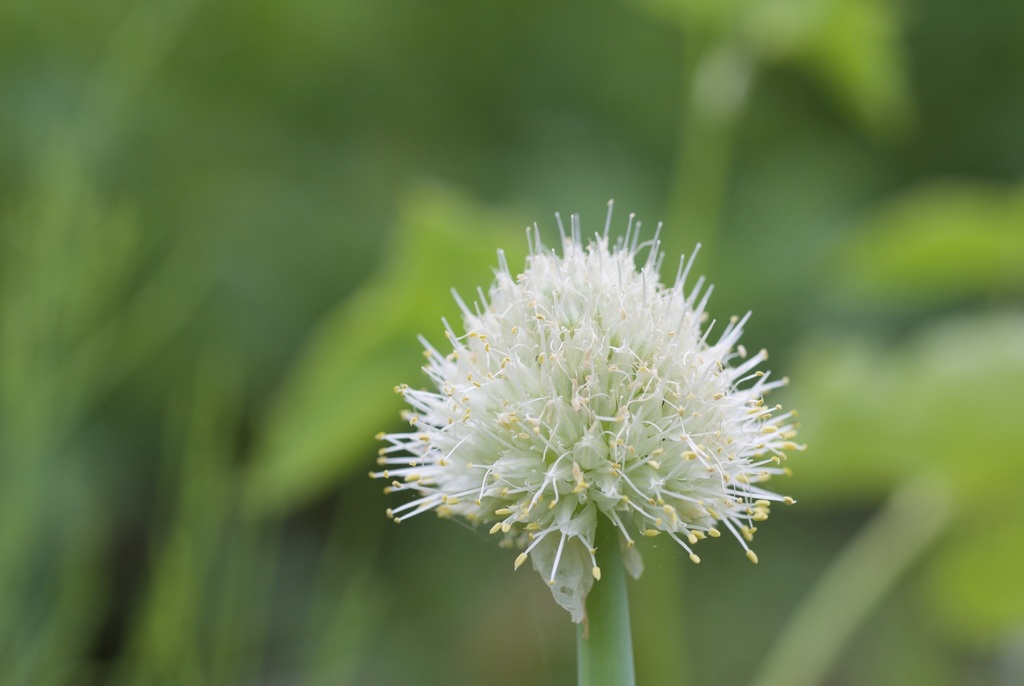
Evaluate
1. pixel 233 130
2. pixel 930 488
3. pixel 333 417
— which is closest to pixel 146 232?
pixel 233 130

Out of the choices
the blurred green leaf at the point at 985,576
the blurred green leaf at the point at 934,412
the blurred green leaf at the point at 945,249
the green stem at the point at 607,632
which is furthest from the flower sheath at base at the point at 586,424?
the blurred green leaf at the point at 985,576

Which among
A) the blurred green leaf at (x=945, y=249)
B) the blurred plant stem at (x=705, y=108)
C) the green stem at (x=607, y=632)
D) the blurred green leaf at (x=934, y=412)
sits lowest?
the green stem at (x=607, y=632)

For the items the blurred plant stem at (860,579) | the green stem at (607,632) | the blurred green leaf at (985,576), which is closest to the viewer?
the green stem at (607,632)

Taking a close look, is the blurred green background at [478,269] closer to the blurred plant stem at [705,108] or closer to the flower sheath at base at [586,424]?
the blurred plant stem at [705,108]

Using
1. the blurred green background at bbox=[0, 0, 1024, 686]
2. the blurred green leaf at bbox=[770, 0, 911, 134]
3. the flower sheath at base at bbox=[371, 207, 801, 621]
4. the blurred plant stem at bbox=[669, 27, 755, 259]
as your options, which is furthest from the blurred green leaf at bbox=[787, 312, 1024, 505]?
the flower sheath at base at bbox=[371, 207, 801, 621]

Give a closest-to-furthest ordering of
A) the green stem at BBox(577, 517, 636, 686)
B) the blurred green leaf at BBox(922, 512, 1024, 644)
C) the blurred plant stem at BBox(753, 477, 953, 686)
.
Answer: the green stem at BBox(577, 517, 636, 686), the blurred plant stem at BBox(753, 477, 953, 686), the blurred green leaf at BBox(922, 512, 1024, 644)

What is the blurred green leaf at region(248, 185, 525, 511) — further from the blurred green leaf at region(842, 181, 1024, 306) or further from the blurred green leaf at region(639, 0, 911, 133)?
the blurred green leaf at region(842, 181, 1024, 306)

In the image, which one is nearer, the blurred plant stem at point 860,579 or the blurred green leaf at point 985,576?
the blurred plant stem at point 860,579

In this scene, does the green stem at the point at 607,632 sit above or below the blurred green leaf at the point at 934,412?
below
